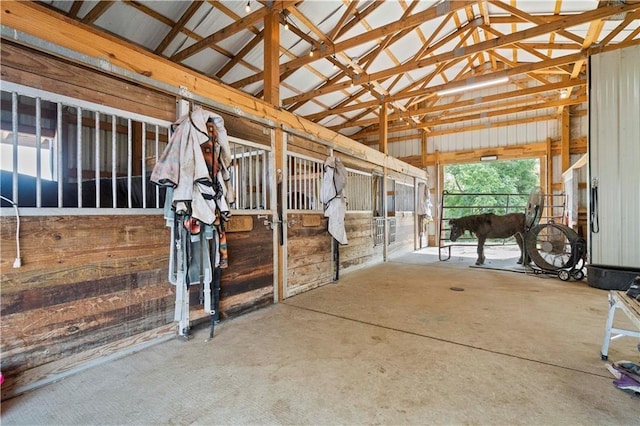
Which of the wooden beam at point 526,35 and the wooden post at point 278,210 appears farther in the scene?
the wooden beam at point 526,35

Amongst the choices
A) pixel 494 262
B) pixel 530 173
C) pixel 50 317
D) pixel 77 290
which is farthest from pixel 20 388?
pixel 530 173

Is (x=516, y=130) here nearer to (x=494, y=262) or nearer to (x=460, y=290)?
(x=494, y=262)

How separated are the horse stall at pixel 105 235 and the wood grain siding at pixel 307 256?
0.07 ft

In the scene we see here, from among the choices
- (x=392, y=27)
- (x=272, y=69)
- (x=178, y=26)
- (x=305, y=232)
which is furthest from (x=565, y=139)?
(x=178, y=26)

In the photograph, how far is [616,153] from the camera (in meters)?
3.71

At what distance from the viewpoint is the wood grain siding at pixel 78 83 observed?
166cm

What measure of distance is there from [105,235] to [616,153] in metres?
5.54

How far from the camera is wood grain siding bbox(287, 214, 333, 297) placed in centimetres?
367

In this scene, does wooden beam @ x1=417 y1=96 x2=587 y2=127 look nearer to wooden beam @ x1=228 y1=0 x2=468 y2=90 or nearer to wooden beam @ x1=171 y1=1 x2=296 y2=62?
wooden beam @ x1=228 y1=0 x2=468 y2=90

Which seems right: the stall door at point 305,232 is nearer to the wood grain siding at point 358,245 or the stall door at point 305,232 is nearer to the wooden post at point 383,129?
the wood grain siding at point 358,245

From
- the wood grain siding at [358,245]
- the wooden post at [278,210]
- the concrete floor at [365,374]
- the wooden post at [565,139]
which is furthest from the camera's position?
the wooden post at [565,139]

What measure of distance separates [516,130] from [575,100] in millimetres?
1717

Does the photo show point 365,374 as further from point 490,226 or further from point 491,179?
point 491,179

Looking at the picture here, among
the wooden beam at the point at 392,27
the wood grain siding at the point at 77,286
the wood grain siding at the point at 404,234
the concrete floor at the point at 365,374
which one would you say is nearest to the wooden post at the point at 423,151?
the wood grain siding at the point at 404,234
